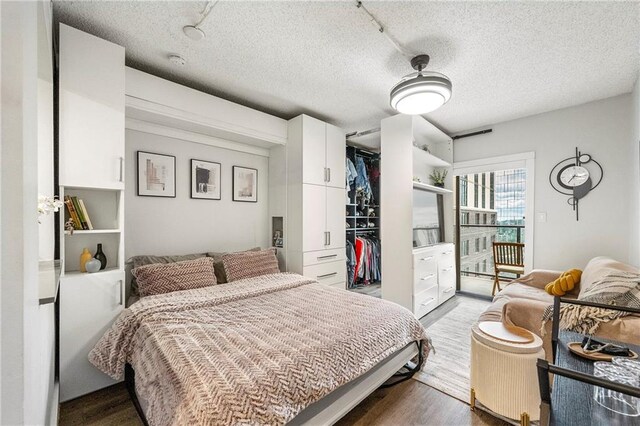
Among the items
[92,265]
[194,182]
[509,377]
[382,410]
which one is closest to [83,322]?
[92,265]

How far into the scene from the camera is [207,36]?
1965 mm

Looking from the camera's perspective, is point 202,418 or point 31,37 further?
point 202,418

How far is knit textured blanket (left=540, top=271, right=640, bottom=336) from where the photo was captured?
1547 mm

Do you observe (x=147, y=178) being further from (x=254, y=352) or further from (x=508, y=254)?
(x=508, y=254)

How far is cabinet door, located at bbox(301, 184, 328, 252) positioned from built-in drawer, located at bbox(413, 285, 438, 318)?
130 cm

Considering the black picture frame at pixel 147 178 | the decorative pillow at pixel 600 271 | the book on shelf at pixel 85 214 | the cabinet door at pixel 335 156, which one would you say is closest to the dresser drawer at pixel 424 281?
the decorative pillow at pixel 600 271

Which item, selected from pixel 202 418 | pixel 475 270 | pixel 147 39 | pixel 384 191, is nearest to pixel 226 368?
pixel 202 418

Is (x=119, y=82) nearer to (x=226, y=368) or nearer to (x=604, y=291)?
(x=226, y=368)

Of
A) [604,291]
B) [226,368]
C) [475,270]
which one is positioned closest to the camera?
[226,368]

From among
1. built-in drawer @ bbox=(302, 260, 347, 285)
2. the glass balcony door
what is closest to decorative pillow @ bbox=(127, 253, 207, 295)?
built-in drawer @ bbox=(302, 260, 347, 285)

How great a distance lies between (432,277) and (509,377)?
2.06 metres

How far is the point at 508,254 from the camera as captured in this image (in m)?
4.00

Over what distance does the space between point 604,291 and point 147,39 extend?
362 centimetres

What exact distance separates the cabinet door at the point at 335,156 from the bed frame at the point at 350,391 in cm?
219
